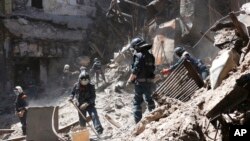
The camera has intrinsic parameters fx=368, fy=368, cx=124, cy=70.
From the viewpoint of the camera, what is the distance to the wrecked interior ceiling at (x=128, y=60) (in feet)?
14.9

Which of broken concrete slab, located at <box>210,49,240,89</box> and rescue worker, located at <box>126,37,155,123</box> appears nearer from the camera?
broken concrete slab, located at <box>210,49,240,89</box>

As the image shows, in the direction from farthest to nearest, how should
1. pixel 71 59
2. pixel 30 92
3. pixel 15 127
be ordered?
1. pixel 71 59
2. pixel 30 92
3. pixel 15 127

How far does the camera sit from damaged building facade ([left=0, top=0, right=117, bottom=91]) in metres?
18.9

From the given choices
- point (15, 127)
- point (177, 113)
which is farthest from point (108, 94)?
point (177, 113)

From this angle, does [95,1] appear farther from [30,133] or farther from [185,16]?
[30,133]

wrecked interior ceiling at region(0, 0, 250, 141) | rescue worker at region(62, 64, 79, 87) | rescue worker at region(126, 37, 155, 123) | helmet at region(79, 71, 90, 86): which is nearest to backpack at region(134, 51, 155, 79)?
rescue worker at region(126, 37, 155, 123)

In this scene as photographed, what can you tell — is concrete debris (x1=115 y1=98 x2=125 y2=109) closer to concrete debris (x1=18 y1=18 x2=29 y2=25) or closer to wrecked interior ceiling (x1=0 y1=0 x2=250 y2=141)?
wrecked interior ceiling (x1=0 y1=0 x2=250 y2=141)

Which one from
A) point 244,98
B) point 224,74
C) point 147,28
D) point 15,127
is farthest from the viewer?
point 147,28

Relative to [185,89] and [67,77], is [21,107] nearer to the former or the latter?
[185,89]

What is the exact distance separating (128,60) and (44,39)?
5473mm

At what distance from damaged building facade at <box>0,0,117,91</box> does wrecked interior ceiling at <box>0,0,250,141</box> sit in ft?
0.17

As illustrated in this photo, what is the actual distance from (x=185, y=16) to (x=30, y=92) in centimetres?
892

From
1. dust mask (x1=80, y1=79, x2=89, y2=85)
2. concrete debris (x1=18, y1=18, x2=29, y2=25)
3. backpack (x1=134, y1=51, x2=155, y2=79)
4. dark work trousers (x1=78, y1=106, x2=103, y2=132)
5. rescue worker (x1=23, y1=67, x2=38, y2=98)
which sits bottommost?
rescue worker (x1=23, y1=67, x2=38, y2=98)

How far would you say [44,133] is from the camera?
8.06 m
